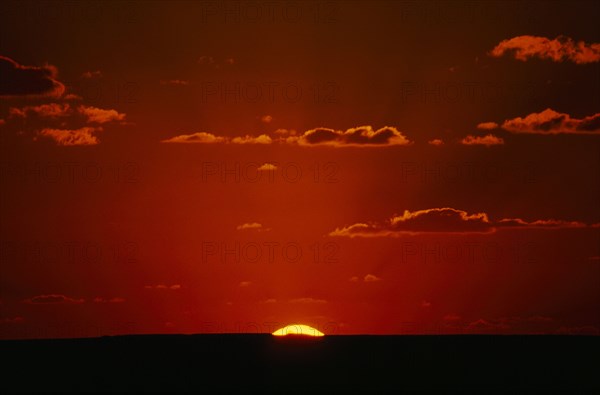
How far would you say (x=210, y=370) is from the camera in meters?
25.3

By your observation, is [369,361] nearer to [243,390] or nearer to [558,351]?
[243,390]

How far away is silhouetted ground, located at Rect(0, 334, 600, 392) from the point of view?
24.6 meters

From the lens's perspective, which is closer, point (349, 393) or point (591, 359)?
point (349, 393)

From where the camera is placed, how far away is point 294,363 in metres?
26.4

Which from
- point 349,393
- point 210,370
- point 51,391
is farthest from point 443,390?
point 51,391

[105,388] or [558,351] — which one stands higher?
[558,351]

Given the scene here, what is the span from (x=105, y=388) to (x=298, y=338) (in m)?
7.05

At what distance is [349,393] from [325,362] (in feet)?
9.64

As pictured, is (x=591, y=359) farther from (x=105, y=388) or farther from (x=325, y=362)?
(x=105, y=388)

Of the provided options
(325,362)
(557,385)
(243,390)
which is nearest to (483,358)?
(557,385)

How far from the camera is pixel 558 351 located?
94.6 feet

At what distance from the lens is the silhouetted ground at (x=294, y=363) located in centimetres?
2459

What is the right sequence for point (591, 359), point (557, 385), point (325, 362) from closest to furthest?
point (557, 385) → point (325, 362) → point (591, 359)

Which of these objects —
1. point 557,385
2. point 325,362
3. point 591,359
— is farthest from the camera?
point 591,359
